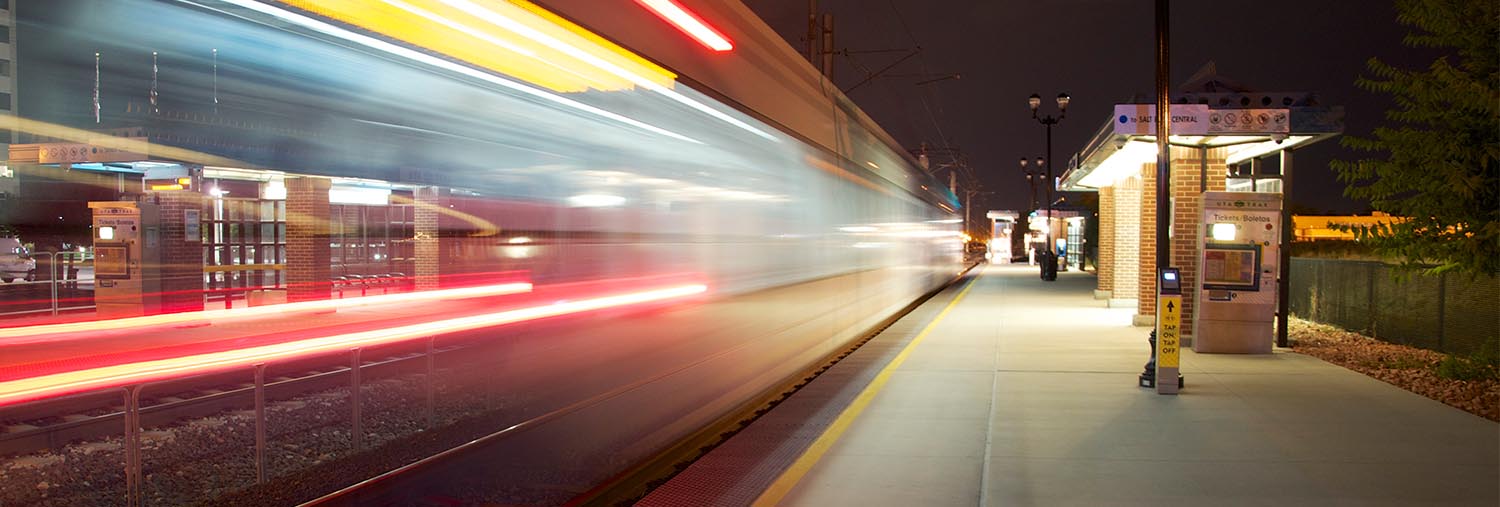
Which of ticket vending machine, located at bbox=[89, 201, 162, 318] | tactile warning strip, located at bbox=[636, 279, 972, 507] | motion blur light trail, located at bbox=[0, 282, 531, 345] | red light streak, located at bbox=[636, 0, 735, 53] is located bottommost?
tactile warning strip, located at bbox=[636, 279, 972, 507]

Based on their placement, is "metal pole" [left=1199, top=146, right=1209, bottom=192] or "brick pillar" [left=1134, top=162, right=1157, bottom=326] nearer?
"metal pole" [left=1199, top=146, right=1209, bottom=192]

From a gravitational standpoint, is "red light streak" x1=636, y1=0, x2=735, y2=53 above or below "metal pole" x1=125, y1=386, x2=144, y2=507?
above

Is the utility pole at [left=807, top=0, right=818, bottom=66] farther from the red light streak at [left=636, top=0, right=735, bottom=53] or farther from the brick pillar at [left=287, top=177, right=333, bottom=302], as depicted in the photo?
the brick pillar at [left=287, top=177, right=333, bottom=302]

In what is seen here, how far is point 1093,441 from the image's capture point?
23.1 ft

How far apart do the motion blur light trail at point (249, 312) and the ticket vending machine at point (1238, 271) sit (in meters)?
10.4

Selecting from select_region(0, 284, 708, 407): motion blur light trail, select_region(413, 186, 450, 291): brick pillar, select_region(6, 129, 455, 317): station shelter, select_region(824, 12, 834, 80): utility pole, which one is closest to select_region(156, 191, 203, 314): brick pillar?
select_region(6, 129, 455, 317): station shelter

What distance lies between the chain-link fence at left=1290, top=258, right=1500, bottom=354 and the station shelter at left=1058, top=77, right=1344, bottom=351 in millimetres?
1572

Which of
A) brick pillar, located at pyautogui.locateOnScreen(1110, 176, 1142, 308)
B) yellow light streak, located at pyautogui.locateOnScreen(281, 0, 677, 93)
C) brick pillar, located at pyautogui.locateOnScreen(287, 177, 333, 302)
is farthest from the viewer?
brick pillar, located at pyautogui.locateOnScreen(1110, 176, 1142, 308)

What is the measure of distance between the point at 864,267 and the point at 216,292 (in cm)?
843

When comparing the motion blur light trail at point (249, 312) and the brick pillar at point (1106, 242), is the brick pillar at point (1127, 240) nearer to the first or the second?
the brick pillar at point (1106, 242)

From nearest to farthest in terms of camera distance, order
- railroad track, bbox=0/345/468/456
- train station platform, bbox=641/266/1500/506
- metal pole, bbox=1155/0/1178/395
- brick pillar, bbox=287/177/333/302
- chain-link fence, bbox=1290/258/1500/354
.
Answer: brick pillar, bbox=287/177/333/302
train station platform, bbox=641/266/1500/506
railroad track, bbox=0/345/468/456
metal pole, bbox=1155/0/1178/395
chain-link fence, bbox=1290/258/1500/354

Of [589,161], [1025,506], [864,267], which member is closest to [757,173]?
[589,161]

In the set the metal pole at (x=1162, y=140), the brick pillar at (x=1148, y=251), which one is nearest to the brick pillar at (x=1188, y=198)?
the brick pillar at (x=1148, y=251)

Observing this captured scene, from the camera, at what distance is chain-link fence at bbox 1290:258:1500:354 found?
10.9 meters
